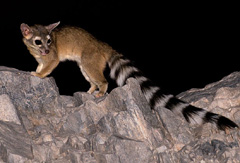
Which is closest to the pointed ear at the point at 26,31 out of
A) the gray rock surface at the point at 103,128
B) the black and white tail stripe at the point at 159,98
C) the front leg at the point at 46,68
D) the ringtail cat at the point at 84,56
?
the ringtail cat at the point at 84,56

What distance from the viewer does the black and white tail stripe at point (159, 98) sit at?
6.95m

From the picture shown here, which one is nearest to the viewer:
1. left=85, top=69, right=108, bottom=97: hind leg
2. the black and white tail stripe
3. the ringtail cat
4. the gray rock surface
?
the gray rock surface

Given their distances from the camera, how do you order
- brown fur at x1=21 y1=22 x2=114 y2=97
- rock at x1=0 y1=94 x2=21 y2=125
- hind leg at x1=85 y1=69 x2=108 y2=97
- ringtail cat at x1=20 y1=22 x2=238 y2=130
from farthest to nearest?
hind leg at x1=85 y1=69 x2=108 y2=97 < brown fur at x1=21 y1=22 x2=114 y2=97 < ringtail cat at x1=20 y1=22 x2=238 y2=130 < rock at x1=0 y1=94 x2=21 y2=125

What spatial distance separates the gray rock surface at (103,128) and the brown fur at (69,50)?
0.77 m

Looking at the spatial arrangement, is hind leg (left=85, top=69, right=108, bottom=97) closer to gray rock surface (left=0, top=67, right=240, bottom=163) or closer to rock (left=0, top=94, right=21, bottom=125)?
gray rock surface (left=0, top=67, right=240, bottom=163)

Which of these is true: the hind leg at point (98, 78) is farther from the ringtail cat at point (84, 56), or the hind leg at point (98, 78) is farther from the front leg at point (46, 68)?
the front leg at point (46, 68)

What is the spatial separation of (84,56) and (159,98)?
2248 mm

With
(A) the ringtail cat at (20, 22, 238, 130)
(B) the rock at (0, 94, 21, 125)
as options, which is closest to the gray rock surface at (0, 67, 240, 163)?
(B) the rock at (0, 94, 21, 125)

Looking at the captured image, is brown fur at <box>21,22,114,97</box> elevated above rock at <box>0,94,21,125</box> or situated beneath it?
elevated above

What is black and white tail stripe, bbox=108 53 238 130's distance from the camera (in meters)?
6.95

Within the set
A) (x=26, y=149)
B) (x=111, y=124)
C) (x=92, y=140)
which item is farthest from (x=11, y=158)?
(x=111, y=124)

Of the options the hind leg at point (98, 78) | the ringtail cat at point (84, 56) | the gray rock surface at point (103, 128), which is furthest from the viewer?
the hind leg at point (98, 78)

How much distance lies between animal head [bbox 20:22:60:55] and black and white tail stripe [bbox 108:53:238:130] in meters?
1.51

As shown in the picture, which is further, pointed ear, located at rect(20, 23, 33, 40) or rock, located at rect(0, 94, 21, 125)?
pointed ear, located at rect(20, 23, 33, 40)
